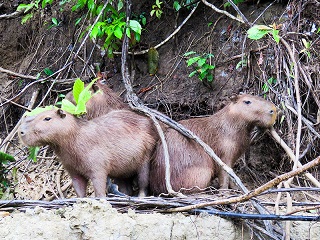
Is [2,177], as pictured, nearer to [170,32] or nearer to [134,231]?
[134,231]

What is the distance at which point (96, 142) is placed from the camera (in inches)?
208

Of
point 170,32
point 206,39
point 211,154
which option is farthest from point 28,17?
point 211,154

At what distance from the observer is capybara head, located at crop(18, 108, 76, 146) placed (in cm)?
495

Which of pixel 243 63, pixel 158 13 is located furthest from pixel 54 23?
pixel 243 63

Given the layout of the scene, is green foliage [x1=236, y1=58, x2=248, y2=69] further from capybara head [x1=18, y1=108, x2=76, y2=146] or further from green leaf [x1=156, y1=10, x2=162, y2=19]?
capybara head [x1=18, y1=108, x2=76, y2=146]

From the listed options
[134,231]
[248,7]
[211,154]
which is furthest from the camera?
[248,7]

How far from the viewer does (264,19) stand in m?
6.48

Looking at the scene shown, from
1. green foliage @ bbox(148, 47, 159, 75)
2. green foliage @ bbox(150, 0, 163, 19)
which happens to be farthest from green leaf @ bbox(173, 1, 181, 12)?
green foliage @ bbox(148, 47, 159, 75)

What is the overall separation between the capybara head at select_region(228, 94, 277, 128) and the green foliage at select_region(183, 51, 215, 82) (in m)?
0.71

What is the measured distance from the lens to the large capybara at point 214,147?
554cm

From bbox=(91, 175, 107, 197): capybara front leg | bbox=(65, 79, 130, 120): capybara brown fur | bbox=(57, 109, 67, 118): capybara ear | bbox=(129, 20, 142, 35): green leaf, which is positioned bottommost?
bbox=(91, 175, 107, 197): capybara front leg

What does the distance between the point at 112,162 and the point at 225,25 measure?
2284 mm

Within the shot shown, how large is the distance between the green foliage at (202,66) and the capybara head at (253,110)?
2.34ft

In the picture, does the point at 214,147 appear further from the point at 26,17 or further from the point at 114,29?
the point at 26,17
